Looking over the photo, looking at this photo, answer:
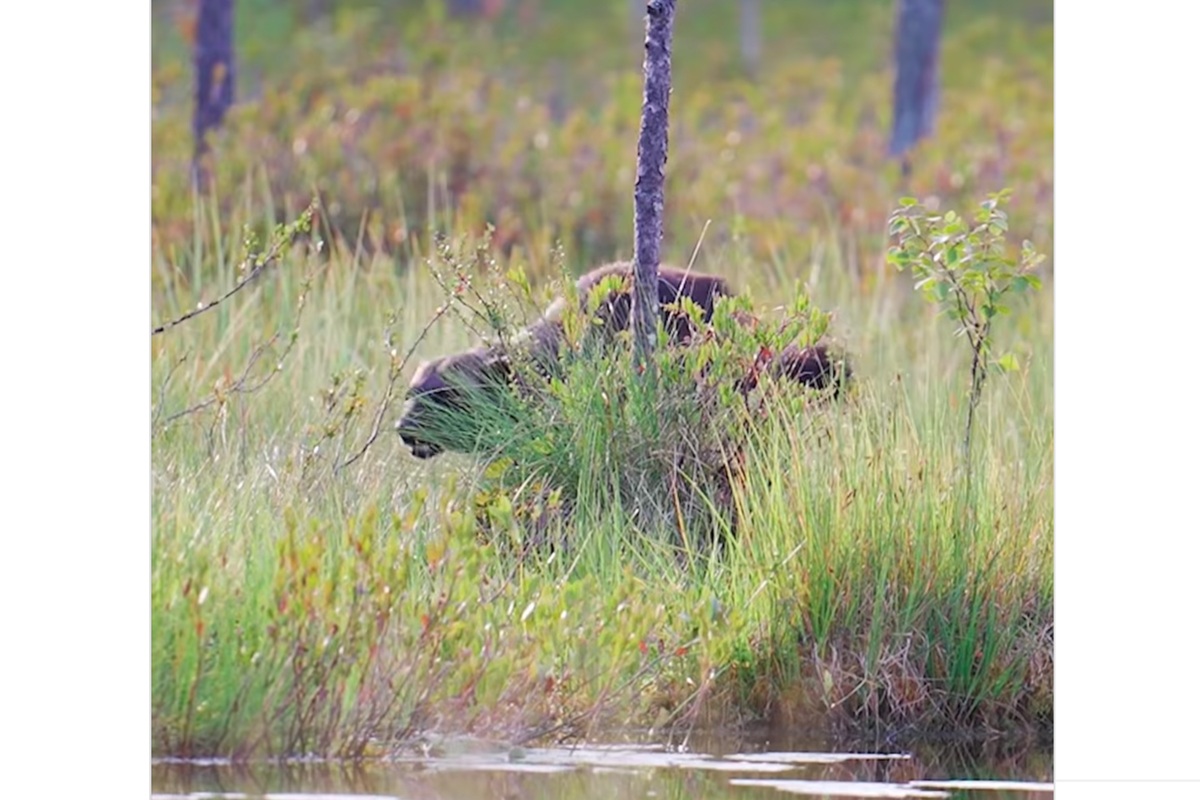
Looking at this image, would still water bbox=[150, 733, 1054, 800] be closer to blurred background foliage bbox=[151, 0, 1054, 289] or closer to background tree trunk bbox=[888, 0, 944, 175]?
blurred background foliage bbox=[151, 0, 1054, 289]

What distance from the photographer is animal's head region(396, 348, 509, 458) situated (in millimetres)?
5520

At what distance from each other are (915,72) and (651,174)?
8.84m

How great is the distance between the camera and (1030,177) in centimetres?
1154

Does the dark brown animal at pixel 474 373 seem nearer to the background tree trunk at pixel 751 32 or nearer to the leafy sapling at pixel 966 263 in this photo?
the leafy sapling at pixel 966 263

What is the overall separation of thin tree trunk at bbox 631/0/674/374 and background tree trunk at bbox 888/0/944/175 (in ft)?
27.8

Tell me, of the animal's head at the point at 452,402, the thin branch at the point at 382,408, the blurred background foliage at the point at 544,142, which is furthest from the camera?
the blurred background foliage at the point at 544,142

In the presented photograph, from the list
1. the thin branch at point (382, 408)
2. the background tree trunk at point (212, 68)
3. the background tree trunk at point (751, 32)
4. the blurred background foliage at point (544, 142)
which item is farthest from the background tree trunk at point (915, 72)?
the thin branch at point (382, 408)

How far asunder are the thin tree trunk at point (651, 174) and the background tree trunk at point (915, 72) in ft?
27.8

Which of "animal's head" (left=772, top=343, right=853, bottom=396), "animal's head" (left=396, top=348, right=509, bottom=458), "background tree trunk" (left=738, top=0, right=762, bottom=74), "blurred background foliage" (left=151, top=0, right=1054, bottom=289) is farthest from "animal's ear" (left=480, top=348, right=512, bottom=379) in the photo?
"background tree trunk" (left=738, top=0, right=762, bottom=74)

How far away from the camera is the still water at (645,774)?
4371mm

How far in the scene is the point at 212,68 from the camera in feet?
33.8
